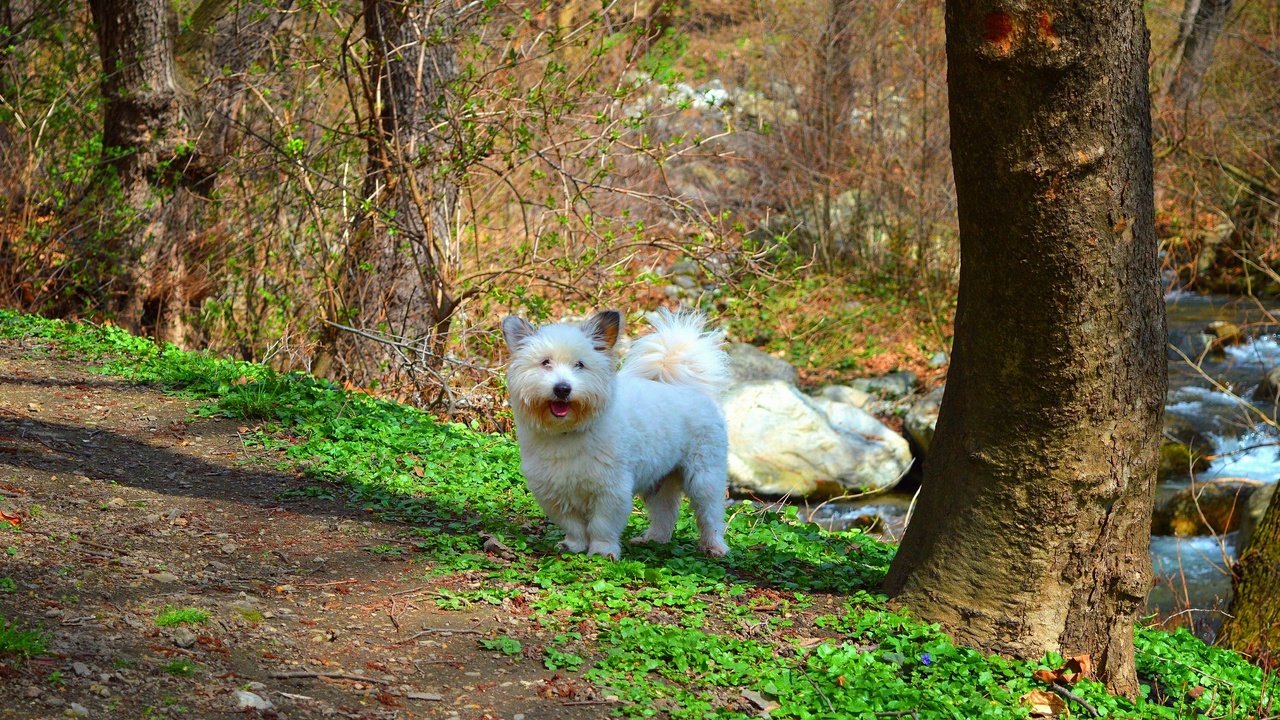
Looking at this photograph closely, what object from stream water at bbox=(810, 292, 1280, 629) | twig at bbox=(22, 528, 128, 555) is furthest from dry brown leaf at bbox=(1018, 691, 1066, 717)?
stream water at bbox=(810, 292, 1280, 629)

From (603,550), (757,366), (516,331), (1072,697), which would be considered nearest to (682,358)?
(516,331)

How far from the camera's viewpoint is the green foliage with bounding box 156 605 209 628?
4516mm

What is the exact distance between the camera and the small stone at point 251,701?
13.0ft

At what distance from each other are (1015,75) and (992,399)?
1390mm

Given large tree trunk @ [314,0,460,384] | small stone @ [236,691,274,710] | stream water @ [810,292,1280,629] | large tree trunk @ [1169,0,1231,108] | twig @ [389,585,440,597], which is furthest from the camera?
large tree trunk @ [1169,0,1231,108]

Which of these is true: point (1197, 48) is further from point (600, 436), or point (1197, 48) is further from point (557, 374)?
point (557, 374)

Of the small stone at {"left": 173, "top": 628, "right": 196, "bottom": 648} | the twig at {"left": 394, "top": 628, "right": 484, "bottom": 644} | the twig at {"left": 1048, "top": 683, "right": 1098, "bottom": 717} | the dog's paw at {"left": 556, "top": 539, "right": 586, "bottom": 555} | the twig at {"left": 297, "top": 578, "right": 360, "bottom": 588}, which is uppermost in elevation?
the dog's paw at {"left": 556, "top": 539, "right": 586, "bottom": 555}

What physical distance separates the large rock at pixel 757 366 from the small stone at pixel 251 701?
1158cm

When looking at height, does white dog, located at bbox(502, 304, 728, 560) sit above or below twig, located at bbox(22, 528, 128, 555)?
above

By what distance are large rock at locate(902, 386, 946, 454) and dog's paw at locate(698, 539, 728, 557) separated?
25.3 feet

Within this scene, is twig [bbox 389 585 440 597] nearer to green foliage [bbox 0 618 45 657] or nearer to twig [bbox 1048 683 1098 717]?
green foliage [bbox 0 618 45 657]

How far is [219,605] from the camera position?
483cm

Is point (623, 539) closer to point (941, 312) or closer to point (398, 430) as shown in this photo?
point (398, 430)

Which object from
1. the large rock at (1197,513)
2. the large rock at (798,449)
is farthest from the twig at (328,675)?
the large rock at (1197,513)
